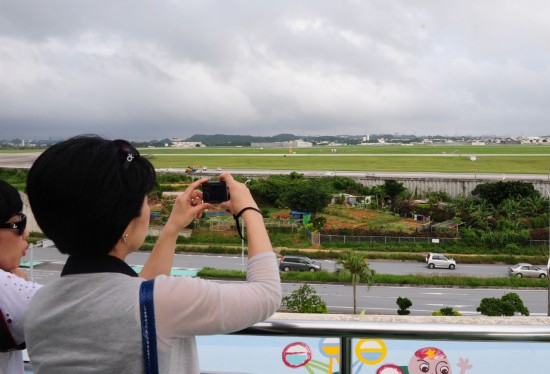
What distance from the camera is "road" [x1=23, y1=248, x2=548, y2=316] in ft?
22.9

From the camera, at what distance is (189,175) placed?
1571 centimetres

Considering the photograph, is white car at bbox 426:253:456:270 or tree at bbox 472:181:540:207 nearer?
white car at bbox 426:253:456:270

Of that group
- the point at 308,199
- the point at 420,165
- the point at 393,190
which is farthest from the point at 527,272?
the point at 420,165

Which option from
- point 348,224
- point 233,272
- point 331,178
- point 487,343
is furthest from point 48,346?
point 331,178

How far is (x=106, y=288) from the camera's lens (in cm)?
39

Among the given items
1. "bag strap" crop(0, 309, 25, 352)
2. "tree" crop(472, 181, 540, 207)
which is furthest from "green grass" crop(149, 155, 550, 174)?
"bag strap" crop(0, 309, 25, 352)

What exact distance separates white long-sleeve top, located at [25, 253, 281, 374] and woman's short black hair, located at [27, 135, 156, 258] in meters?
0.03

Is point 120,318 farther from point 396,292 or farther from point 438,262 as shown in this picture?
point 438,262

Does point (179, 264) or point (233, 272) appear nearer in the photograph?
point (233, 272)

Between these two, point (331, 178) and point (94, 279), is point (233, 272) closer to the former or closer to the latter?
point (94, 279)

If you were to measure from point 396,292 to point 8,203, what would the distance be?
7.74 meters

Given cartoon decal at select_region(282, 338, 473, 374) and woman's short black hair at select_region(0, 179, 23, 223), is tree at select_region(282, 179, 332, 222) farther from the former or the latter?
woman's short black hair at select_region(0, 179, 23, 223)

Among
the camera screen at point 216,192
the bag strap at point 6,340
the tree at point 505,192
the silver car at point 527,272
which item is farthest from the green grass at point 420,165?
the bag strap at point 6,340

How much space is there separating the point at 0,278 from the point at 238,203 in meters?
0.26
